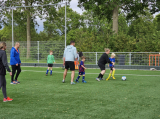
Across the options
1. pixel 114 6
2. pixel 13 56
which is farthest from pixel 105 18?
pixel 13 56

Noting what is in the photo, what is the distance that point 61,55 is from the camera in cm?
2192

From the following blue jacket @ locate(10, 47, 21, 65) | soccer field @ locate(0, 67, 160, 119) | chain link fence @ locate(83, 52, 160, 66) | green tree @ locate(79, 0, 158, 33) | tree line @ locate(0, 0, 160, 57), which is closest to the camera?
soccer field @ locate(0, 67, 160, 119)

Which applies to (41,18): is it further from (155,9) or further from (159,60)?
(159,60)

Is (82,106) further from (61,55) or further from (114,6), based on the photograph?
(114,6)

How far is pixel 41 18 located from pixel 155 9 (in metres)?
15.3

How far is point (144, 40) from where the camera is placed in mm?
22188

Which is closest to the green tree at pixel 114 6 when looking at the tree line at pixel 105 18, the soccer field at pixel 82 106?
the tree line at pixel 105 18

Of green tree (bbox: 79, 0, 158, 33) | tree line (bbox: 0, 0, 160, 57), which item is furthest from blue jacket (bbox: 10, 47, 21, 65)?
green tree (bbox: 79, 0, 158, 33)

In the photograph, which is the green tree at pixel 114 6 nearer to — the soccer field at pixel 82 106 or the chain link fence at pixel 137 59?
the chain link fence at pixel 137 59

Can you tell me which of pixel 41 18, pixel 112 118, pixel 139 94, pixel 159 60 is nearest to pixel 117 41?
pixel 159 60

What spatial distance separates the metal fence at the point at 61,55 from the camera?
1947 cm

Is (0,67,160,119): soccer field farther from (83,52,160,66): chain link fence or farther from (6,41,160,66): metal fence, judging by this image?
(6,41,160,66): metal fence

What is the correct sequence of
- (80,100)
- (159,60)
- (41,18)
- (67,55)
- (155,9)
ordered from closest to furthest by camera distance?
1. (80,100)
2. (67,55)
3. (159,60)
4. (155,9)
5. (41,18)

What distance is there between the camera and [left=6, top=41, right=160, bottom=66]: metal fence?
19.5 m
